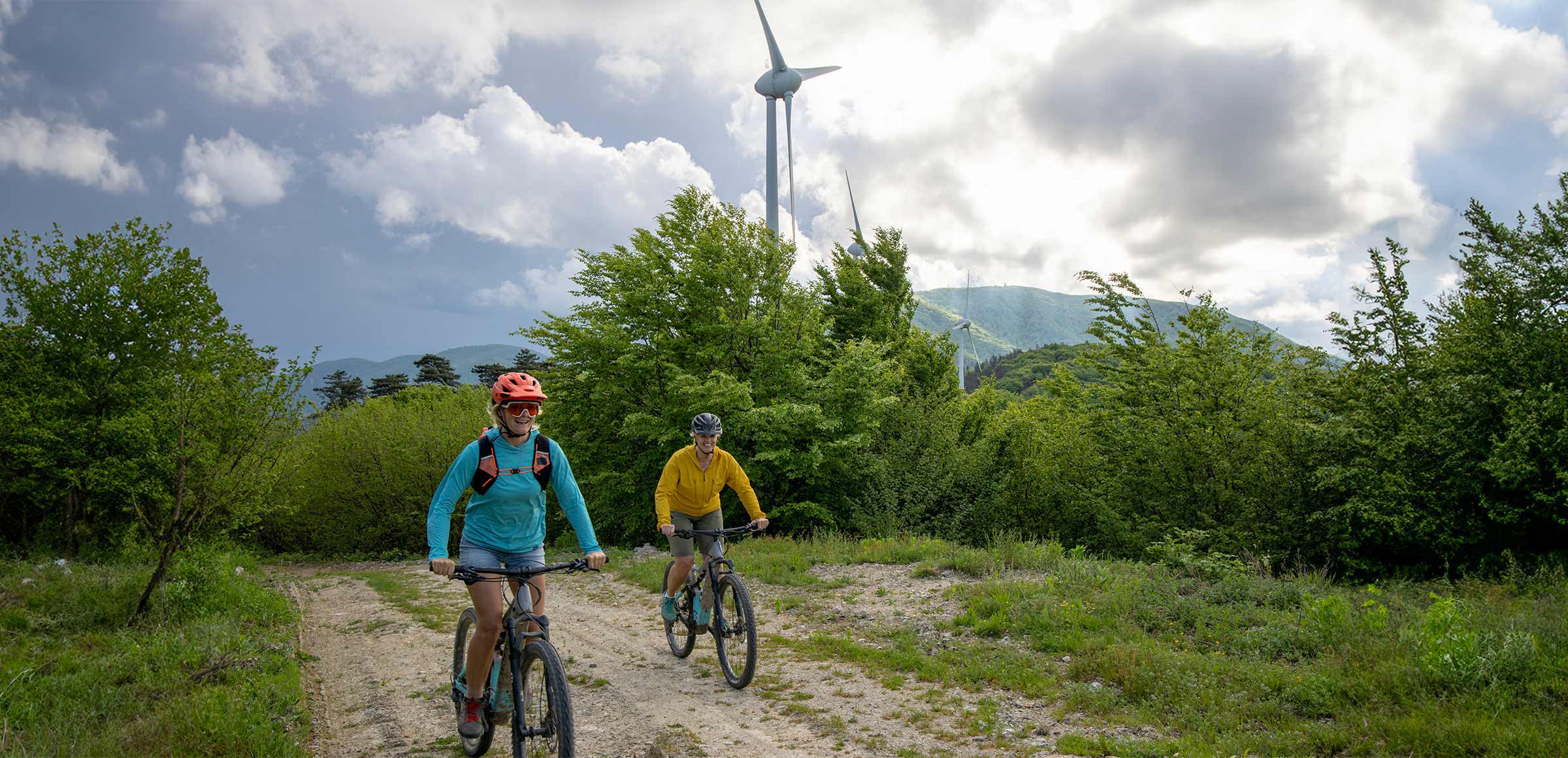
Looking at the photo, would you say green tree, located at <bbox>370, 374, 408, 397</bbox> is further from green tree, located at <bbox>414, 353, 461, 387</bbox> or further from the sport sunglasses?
the sport sunglasses

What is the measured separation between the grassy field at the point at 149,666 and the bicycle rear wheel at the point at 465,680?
4.50 feet

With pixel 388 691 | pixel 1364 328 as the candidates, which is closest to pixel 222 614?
pixel 388 691

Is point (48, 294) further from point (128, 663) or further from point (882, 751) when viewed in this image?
point (882, 751)

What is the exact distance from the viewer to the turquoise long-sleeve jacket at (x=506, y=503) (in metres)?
4.20

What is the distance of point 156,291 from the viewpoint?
1922cm

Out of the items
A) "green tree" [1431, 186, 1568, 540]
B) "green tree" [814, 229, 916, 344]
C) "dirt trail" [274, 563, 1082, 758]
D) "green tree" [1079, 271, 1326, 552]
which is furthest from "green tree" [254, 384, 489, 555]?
A: "green tree" [1431, 186, 1568, 540]

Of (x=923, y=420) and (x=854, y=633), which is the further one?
(x=923, y=420)

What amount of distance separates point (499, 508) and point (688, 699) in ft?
9.33

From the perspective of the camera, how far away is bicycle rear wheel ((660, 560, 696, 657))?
7195 millimetres

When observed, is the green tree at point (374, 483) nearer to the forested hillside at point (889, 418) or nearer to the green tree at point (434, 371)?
the forested hillside at point (889, 418)

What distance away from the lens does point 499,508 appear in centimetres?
440

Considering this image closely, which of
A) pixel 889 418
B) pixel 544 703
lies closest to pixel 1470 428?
pixel 889 418

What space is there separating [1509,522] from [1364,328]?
189 inches

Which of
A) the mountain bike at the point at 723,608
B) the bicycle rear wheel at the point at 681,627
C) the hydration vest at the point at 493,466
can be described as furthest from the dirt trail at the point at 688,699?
the hydration vest at the point at 493,466
